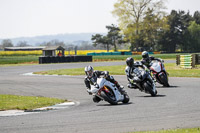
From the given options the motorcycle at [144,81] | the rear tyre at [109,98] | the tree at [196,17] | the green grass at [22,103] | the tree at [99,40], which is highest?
the tree at [196,17]

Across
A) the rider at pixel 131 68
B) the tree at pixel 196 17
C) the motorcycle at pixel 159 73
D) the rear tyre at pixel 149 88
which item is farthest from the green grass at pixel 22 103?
the tree at pixel 196 17

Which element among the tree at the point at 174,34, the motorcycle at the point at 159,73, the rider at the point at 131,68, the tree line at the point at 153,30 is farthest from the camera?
the tree at the point at 174,34

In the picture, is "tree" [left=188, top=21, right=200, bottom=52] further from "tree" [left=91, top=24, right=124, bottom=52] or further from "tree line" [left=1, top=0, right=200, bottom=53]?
"tree" [left=91, top=24, right=124, bottom=52]

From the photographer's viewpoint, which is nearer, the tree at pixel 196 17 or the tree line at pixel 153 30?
the tree line at pixel 153 30

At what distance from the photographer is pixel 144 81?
1750cm

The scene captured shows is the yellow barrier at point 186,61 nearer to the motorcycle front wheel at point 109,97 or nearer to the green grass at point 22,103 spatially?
the green grass at point 22,103

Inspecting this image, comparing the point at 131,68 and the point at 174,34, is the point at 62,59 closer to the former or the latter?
the point at 131,68

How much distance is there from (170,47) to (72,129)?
340 ft

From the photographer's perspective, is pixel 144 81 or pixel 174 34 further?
pixel 174 34

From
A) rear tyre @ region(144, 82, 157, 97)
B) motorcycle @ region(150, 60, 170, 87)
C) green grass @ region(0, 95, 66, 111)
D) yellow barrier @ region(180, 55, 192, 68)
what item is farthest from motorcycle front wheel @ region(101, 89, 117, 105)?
yellow barrier @ region(180, 55, 192, 68)

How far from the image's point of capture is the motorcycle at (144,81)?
1734 cm

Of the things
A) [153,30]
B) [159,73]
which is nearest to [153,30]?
[153,30]

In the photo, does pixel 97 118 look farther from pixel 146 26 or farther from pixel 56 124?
pixel 146 26

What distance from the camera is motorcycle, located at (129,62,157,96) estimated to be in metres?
17.3
